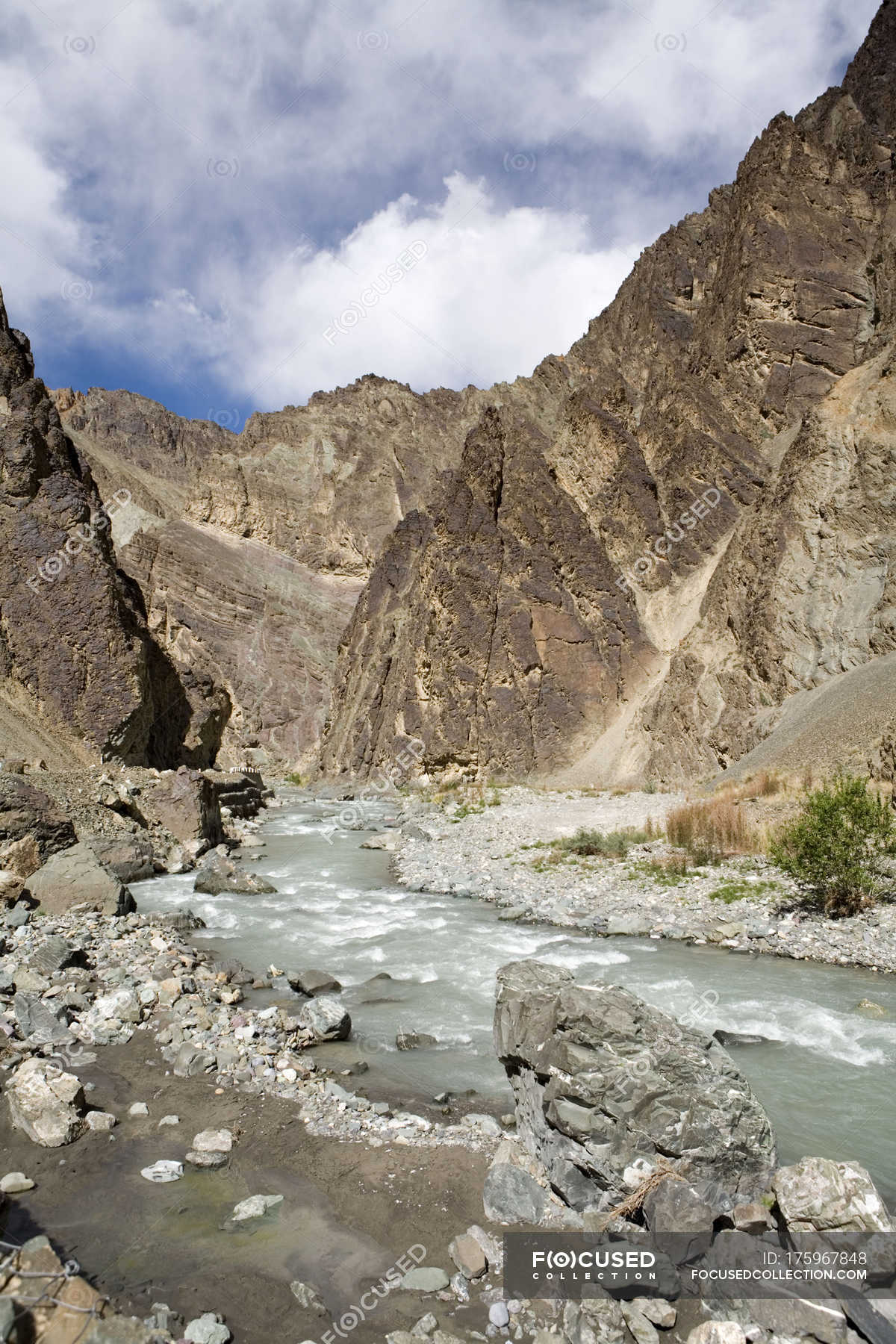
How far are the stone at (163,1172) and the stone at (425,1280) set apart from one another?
182 cm

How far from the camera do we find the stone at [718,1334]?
347cm

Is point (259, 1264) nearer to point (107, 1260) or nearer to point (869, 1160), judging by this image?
point (107, 1260)

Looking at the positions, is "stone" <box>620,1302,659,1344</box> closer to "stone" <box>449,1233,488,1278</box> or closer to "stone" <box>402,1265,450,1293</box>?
"stone" <box>449,1233,488,1278</box>

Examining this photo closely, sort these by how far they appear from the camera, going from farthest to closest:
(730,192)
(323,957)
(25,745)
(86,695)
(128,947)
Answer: (730,192) → (86,695) → (25,745) → (323,957) → (128,947)

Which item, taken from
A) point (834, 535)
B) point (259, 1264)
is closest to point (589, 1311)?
point (259, 1264)

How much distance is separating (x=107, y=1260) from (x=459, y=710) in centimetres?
3934

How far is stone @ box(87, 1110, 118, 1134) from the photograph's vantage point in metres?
5.38

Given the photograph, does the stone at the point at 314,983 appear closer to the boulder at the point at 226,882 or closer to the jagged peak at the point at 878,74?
the boulder at the point at 226,882

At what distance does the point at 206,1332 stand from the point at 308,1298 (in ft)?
1.94

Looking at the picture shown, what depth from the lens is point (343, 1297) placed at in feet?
12.8

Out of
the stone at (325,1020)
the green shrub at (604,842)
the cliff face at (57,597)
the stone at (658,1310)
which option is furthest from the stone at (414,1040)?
the cliff face at (57,597)

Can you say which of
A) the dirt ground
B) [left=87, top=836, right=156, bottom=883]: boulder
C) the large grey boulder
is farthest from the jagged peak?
the dirt ground

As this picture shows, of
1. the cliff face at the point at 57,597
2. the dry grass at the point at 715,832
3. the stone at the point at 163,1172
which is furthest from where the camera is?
the cliff face at the point at 57,597

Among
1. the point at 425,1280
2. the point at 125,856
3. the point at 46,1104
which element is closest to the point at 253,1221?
the point at 425,1280
